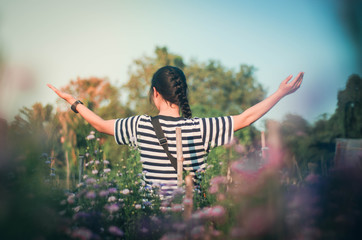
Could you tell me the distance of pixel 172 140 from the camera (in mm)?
2656

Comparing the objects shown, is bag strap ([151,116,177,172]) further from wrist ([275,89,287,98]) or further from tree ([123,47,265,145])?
tree ([123,47,265,145])

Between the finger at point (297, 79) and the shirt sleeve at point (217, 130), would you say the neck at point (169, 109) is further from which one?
the finger at point (297, 79)

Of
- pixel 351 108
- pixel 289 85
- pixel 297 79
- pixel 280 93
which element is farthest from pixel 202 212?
pixel 351 108

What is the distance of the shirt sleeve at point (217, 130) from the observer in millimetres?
2676

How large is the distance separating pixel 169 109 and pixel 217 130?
0.54m

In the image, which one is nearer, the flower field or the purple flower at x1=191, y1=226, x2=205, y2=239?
the flower field

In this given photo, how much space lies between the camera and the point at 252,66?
114 feet

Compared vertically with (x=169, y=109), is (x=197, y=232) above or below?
below

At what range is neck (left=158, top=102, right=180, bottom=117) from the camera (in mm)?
2846

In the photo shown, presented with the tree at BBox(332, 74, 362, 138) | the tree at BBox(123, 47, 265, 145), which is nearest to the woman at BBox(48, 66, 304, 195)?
the tree at BBox(332, 74, 362, 138)

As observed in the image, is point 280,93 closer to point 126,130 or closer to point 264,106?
point 264,106

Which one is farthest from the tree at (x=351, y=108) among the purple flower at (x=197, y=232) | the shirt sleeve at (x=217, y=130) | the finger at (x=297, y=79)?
the purple flower at (x=197, y=232)

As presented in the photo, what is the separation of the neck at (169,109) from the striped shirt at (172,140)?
117mm

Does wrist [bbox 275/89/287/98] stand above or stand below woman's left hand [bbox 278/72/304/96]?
below
